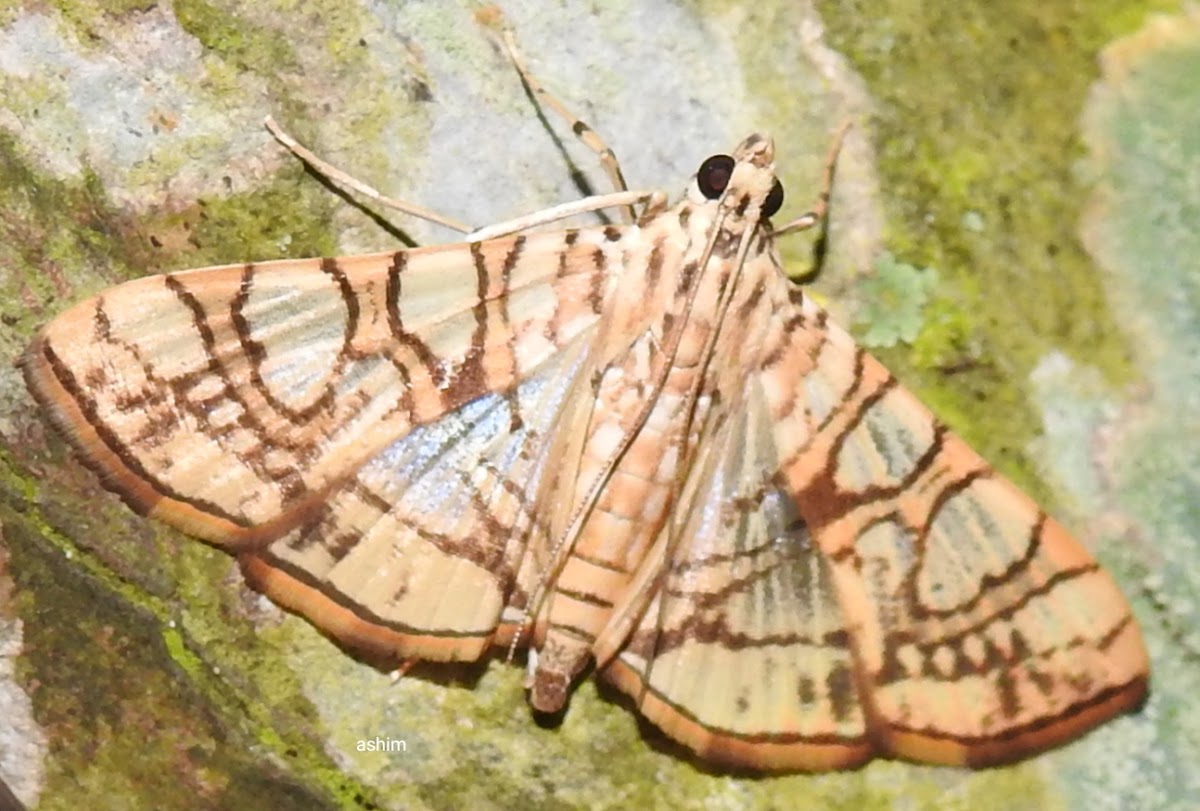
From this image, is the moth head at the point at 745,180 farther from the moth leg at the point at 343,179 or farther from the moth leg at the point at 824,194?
the moth leg at the point at 343,179

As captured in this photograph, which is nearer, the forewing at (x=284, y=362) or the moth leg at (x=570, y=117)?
the forewing at (x=284, y=362)

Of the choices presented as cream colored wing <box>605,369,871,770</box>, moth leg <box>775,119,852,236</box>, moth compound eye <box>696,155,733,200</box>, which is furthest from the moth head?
cream colored wing <box>605,369,871,770</box>

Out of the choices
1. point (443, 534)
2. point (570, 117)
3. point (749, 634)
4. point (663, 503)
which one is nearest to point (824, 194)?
point (570, 117)

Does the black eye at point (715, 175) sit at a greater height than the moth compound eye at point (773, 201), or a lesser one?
greater

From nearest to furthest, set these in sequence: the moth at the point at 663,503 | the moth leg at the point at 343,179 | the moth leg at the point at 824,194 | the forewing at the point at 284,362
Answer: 1. the forewing at the point at 284,362
2. the moth at the point at 663,503
3. the moth leg at the point at 343,179
4. the moth leg at the point at 824,194

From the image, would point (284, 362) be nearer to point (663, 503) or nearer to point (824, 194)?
point (663, 503)

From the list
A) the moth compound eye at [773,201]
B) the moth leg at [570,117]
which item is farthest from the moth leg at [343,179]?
the moth compound eye at [773,201]

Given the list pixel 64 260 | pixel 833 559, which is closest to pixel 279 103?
pixel 64 260

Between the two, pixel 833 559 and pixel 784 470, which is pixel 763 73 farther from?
pixel 833 559
